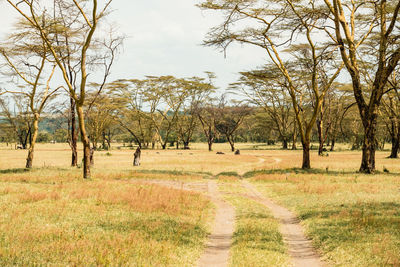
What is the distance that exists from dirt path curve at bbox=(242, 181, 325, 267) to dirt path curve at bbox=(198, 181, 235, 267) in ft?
4.95

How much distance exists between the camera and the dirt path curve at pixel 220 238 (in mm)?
6998

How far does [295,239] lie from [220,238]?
2038 millimetres

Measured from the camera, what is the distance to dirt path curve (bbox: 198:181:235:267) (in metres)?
7.00

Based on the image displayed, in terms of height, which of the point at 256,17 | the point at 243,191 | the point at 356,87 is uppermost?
the point at 256,17

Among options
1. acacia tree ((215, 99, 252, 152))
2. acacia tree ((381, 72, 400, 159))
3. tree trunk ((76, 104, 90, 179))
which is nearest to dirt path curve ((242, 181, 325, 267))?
tree trunk ((76, 104, 90, 179))

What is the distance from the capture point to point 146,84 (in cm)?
6481

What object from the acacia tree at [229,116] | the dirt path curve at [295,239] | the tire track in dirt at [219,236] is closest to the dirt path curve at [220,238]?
the tire track in dirt at [219,236]

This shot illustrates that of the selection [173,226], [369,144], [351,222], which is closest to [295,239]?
[351,222]

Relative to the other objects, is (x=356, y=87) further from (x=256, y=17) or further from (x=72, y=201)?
(x=72, y=201)

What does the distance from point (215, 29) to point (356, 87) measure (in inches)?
384

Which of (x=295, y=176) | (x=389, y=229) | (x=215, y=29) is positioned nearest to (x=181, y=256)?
(x=389, y=229)

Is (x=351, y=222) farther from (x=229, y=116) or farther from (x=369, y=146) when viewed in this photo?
(x=229, y=116)

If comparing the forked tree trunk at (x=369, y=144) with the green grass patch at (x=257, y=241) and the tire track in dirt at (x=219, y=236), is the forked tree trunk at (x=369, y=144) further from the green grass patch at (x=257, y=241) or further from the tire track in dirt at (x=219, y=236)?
the green grass patch at (x=257, y=241)

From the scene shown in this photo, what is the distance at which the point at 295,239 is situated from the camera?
870cm
